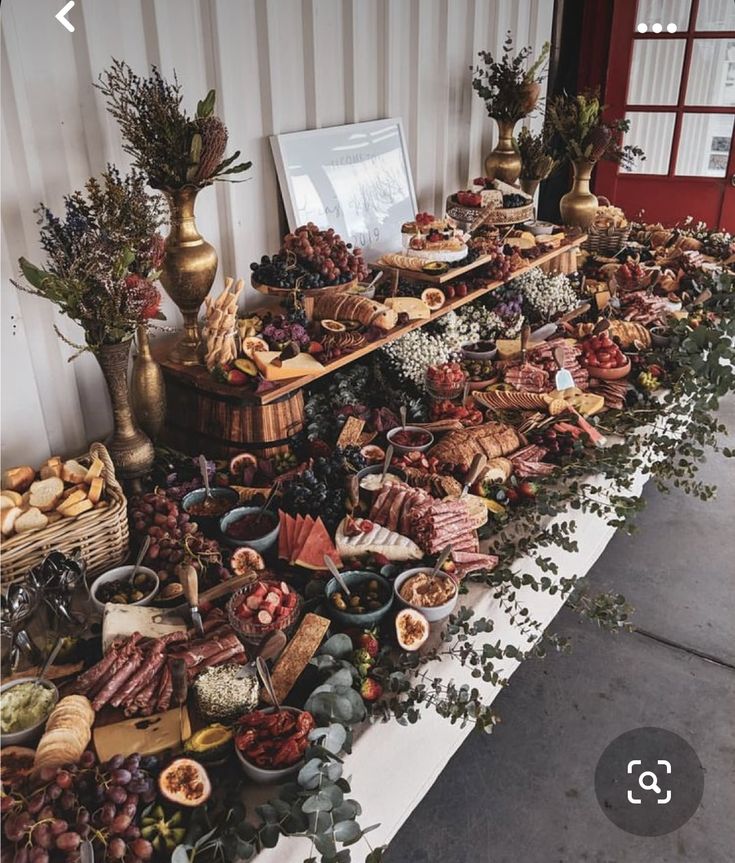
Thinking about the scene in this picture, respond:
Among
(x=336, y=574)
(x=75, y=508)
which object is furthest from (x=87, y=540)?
(x=336, y=574)

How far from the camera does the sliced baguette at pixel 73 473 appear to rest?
1848 millimetres

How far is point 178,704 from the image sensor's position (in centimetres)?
150

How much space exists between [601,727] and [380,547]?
110 centimetres

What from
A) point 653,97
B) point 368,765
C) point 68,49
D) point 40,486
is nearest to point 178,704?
point 368,765

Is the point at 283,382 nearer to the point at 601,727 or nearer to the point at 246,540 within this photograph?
the point at 246,540

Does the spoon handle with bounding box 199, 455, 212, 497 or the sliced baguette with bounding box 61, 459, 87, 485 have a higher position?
the sliced baguette with bounding box 61, 459, 87, 485

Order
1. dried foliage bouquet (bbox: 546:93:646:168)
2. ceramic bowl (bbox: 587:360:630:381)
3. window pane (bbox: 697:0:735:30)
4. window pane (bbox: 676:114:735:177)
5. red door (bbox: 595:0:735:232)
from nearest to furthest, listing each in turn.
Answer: ceramic bowl (bbox: 587:360:630:381), dried foliage bouquet (bbox: 546:93:646:168), window pane (bbox: 697:0:735:30), red door (bbox: 595:0:735:232), window pane (bbox: 676:114:735:177)

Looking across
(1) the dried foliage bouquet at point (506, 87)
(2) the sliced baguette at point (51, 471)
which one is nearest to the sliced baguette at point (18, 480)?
(2) the sliced baguette at point (51, 471)

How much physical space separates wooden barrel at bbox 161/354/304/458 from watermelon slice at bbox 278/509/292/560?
0.30 meters

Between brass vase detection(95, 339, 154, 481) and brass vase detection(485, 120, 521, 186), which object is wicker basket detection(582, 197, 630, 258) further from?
brass vase detection(95, 339, 154, 481)

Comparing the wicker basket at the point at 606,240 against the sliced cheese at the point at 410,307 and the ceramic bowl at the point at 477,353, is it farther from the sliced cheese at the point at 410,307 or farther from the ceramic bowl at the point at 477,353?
the sliced cheese at the point at 410,307

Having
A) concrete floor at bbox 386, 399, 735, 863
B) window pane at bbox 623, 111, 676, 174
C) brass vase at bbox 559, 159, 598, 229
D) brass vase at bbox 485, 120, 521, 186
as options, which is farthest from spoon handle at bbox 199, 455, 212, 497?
window pane at bbox 623, 111, 676, 174

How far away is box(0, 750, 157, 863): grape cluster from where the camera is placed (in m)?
1.22

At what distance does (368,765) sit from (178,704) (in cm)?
39
